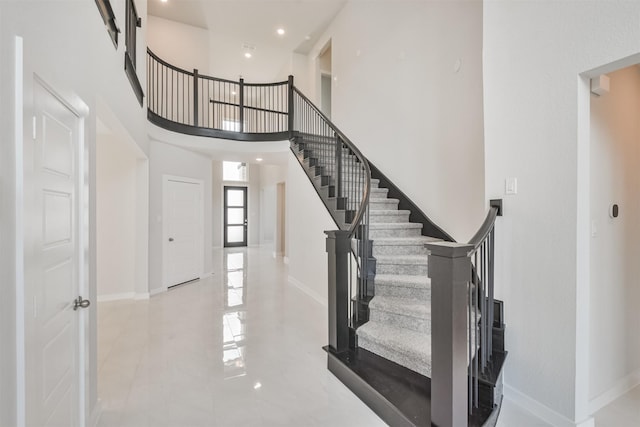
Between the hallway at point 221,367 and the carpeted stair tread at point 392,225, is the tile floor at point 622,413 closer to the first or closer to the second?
the hallway at point 221,367

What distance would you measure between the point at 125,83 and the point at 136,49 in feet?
4.12

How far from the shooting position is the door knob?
1.75m

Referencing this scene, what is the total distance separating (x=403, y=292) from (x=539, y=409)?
1240 mm

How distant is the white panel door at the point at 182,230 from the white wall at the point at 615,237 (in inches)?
222

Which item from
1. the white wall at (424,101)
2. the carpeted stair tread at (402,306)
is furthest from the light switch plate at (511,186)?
the carpeted stair tread at (402,306)

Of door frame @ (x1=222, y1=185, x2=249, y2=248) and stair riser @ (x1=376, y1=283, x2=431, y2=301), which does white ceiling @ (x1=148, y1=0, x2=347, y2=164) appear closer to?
stair riser @ (x1=376, y1=283, x2=431, y2=301)

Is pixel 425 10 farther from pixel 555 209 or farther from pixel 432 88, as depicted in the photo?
pixel 555 209

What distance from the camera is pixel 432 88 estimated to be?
3.77 m

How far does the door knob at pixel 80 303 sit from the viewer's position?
1755 mm

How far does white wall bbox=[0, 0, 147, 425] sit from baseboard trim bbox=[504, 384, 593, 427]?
2.77m

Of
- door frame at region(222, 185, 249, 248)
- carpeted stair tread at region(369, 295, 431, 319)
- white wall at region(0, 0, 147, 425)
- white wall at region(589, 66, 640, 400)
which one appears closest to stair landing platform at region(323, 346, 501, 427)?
carpeted stair tread at region(369, 295, 431, 319)

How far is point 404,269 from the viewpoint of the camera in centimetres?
319

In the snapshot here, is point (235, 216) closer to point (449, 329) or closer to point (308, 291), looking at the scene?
point (308, 291)

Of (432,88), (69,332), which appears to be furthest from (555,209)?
(69,332)
